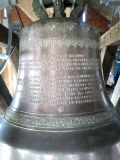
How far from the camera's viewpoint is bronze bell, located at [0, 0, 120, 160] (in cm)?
71

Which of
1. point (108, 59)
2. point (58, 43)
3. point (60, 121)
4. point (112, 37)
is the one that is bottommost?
point (108, 59)

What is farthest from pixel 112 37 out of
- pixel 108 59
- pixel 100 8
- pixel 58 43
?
pixel 58 43

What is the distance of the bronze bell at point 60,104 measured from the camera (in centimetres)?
71

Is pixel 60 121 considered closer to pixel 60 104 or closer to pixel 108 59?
pixel 60 104

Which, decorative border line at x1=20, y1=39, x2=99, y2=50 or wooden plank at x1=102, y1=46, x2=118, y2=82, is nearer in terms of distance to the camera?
decorative border line at x1=20, y1=39, x2=99, y2=50

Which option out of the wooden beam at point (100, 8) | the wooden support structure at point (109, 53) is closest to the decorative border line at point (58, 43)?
the wooden beam at point (100, 8)

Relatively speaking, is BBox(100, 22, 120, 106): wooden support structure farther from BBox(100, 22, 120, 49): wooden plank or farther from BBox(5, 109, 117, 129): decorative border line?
BBox(5, 109, 117, 129): decorative border line

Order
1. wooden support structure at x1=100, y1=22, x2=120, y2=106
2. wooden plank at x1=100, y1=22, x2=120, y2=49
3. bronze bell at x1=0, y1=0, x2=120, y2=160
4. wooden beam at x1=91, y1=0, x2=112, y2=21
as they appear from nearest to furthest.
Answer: bronze bell at x1=0, y1=0, x2=120, y2=160 < wooden beam at x1=91, y1=0, x2=112, y2=21 < wooden plank at x1=100, y1=22, x2=120, y2=49 < wooden support structure at x1=100, y1=22, x2=120, y2=106

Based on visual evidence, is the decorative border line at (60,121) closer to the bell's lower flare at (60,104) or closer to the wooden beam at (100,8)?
the bell's lower flare at (60,104)

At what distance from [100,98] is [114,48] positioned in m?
1.06

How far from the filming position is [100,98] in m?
0.83

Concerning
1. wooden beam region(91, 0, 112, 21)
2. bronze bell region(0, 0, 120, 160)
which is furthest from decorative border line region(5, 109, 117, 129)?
wooden beam region(91, 0, 112, 21)

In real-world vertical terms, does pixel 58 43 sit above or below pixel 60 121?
above

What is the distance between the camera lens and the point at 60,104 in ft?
2.53
